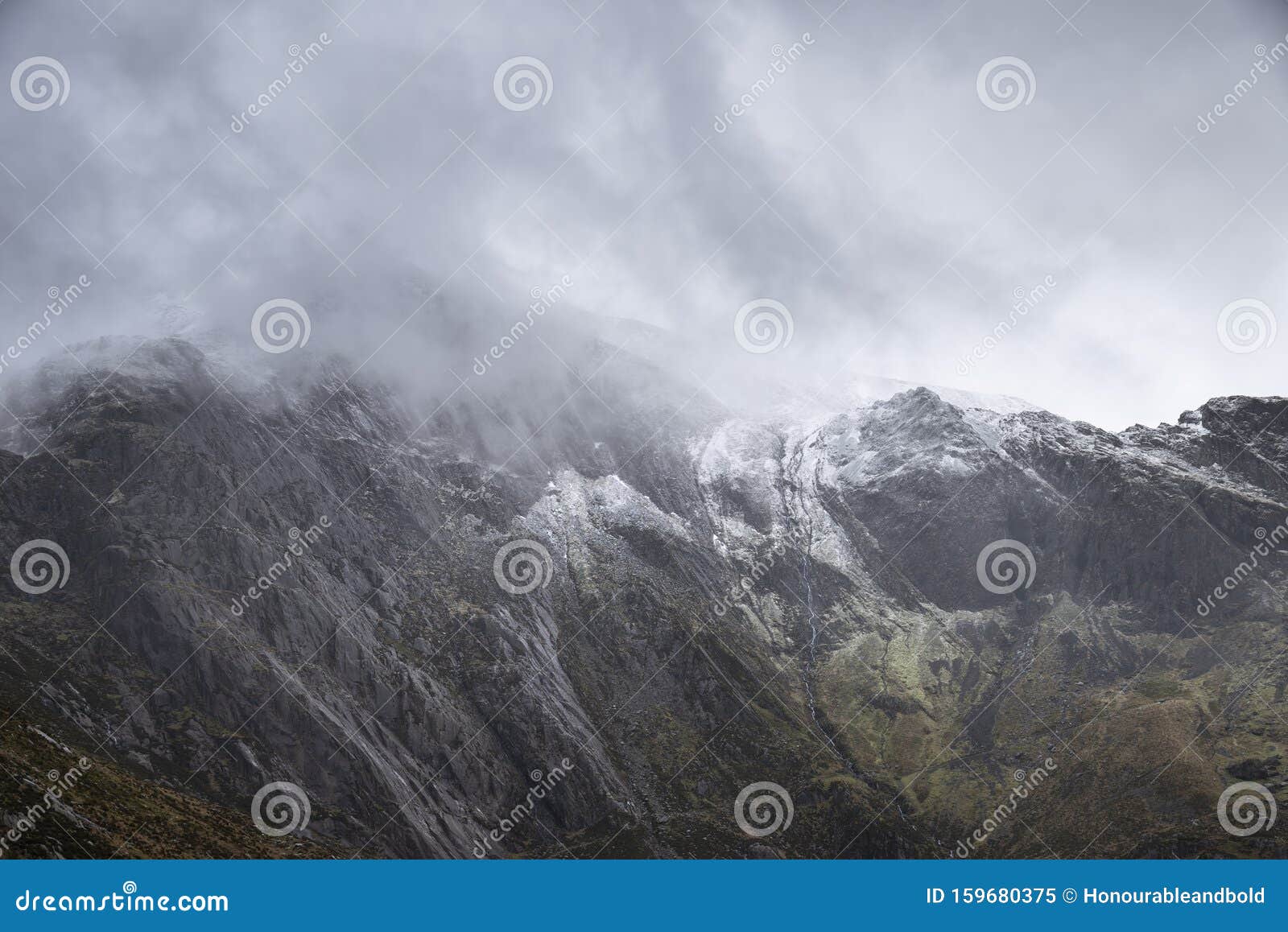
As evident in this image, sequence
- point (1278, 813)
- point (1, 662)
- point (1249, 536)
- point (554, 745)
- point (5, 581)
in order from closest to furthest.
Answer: point (1, 662)
point (5, 581)
point (1278, 813)
point (554, 745)
point (1249, 536)

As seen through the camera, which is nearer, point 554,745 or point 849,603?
point 554,745

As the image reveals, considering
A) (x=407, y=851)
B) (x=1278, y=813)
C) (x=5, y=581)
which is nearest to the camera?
(x=407, y=851)

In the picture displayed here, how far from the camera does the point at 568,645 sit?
15188 cm

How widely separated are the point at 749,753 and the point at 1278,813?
73.7 metres

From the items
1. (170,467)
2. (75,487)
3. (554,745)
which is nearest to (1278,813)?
(554,745)

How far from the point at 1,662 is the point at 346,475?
70486 millimetres

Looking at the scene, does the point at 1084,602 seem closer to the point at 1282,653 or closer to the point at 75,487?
the point at 1282,653

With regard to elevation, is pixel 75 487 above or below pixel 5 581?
above

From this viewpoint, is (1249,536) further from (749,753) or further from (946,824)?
(749,753)

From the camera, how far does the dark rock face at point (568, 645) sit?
105125 mm

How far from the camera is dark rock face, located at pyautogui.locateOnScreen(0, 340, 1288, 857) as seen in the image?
345ft

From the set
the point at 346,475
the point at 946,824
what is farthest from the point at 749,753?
the point at 346,475

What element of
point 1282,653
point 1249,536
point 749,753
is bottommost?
point 749,753

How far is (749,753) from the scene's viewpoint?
14138cm
